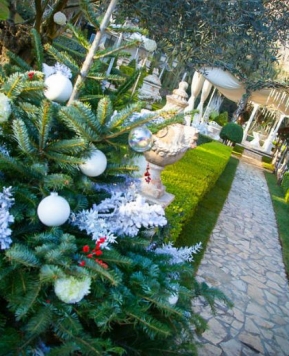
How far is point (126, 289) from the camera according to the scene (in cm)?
136

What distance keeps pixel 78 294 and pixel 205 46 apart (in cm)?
236

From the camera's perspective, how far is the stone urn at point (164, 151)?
3787 mm

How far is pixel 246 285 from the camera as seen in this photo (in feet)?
15.0

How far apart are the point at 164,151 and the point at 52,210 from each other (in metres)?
2.59

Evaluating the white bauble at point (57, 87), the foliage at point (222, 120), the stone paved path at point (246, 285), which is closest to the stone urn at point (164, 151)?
the stone paved path at point (246, 285)

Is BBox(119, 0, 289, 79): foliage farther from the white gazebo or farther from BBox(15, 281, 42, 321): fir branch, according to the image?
the white gazebo

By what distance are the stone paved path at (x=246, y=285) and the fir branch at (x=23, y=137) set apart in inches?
63.9

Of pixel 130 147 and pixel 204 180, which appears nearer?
pixel 130 147

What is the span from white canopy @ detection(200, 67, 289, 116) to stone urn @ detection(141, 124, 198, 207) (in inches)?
518

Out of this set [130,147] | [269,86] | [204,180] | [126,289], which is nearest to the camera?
[126,289]

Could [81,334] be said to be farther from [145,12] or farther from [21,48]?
[21,48]

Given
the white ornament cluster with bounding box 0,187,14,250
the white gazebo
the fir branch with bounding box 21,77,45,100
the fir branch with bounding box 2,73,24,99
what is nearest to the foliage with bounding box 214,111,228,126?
the white gazebo

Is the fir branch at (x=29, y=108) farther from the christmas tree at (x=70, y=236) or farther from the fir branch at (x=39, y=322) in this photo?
the fir branch at (x=39, y=322)

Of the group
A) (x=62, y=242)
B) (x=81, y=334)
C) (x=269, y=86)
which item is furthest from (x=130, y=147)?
(x=269, y=86)
